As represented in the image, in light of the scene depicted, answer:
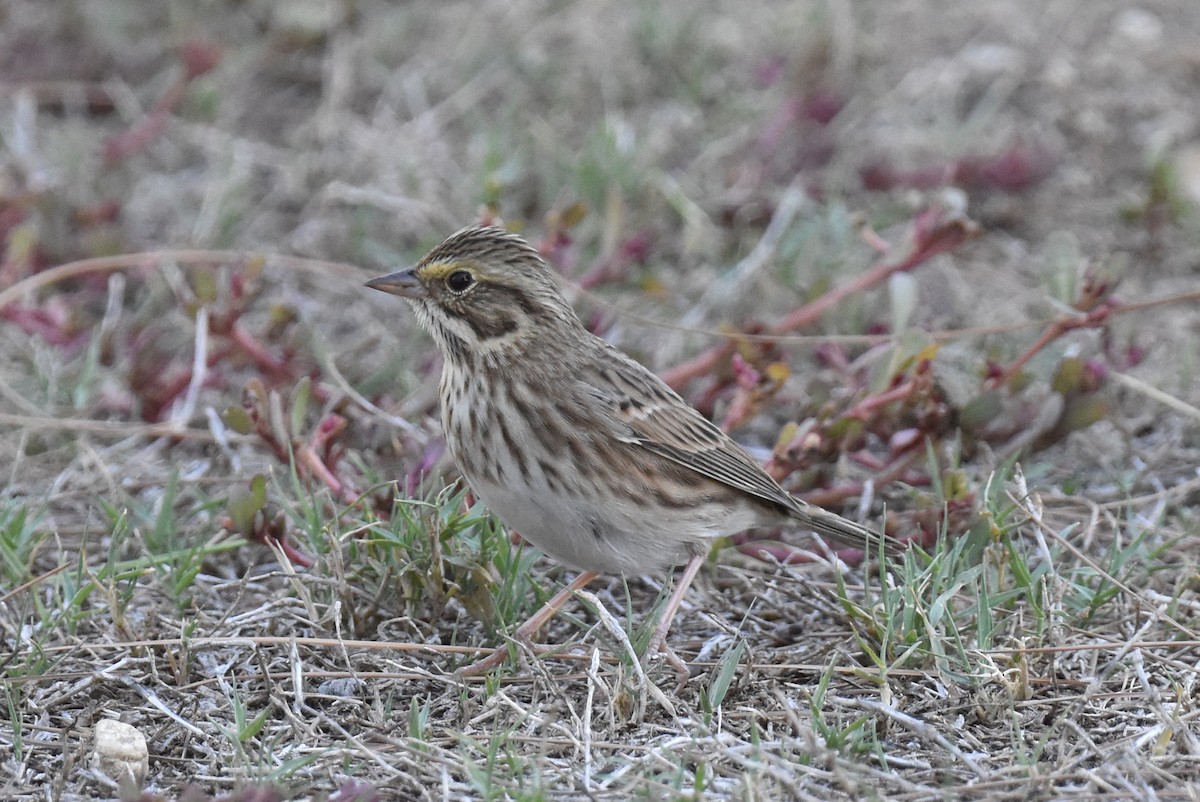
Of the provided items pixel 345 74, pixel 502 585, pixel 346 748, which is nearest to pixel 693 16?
pixel 345 74

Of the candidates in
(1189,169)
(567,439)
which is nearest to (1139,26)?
(1189,169)

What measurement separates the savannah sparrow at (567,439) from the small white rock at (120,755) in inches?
35.9

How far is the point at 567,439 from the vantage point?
4648 millimetres

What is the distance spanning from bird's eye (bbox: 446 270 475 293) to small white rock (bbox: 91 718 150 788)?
1.66 meters

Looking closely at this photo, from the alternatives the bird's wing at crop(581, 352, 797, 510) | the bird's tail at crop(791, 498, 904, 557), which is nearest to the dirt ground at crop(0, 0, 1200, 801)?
the bird's tail at crop(791, 498, 904, 557)

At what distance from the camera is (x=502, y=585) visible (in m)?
4.68

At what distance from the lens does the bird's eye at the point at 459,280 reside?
4.95 meters

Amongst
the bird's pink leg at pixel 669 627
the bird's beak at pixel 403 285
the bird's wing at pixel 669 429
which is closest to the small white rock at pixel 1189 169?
the bird's wing at pixel 669 429

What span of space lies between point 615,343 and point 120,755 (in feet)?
10.3

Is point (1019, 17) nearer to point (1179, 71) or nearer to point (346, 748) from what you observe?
point (1179, 71)

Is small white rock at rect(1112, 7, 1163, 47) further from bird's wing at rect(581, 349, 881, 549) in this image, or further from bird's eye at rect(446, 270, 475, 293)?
bird's eye at rect(446, 270, 475, 293)

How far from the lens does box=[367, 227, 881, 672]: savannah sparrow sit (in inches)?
180

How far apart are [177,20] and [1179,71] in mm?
5483

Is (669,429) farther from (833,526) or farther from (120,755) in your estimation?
(120,755)
